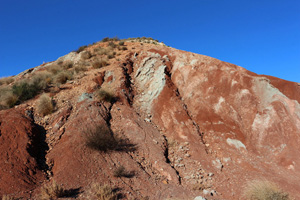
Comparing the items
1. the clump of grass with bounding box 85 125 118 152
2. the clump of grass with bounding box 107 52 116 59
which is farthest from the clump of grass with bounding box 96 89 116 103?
the clump of grass with bounding box 107 52 116 59

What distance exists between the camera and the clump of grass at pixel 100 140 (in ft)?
23.1

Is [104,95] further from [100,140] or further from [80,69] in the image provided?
[80,69]

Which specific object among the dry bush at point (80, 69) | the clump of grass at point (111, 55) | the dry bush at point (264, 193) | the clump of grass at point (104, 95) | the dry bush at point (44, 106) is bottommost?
the dry bush at point (264, 193)

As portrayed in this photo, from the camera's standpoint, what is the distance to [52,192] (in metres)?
4.83

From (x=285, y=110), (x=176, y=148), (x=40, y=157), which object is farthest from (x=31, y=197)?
(x=285, y=110)

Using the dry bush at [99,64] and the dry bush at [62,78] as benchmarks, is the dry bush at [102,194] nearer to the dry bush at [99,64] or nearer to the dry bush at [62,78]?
the dry bush at [62,78]

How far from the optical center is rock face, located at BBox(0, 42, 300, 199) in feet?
20.1

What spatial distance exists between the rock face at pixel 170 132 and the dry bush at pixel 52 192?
503 millimetres

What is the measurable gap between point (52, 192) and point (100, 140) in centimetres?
257

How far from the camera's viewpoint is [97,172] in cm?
618

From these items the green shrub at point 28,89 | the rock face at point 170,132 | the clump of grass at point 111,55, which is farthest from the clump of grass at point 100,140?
the clump of grass at point 111,55

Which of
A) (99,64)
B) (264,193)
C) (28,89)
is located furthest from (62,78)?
(264,193)

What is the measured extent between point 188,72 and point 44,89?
9728mm

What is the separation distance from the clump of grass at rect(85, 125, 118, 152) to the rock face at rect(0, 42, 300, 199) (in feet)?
0.77
